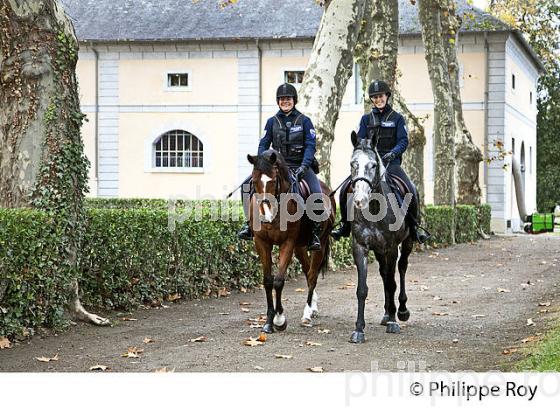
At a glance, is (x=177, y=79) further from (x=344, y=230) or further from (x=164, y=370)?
(x=164, y=370)

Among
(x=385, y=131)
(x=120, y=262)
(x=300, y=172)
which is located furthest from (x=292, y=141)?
(x=120, y=262)

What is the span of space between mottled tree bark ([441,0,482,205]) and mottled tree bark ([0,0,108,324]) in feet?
68.6

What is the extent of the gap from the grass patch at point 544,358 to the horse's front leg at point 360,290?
1908mm

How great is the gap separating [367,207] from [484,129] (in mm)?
28468

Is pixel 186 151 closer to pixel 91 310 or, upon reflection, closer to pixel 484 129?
pixel 484 129

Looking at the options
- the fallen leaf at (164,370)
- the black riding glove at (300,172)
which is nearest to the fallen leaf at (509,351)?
the black riding glove at (300,172)

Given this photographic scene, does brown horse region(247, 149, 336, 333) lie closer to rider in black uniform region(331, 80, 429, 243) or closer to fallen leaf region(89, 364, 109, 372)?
rider in black uniform region(331, 80, 429, 243)

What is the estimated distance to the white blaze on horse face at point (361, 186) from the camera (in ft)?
33.2

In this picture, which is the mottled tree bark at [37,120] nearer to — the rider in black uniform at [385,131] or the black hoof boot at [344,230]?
the black hoof boot at [344,230]

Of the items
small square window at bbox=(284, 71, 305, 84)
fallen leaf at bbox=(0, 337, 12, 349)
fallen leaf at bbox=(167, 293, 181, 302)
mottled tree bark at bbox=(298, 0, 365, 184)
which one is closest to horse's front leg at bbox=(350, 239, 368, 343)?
fallen leaf at bbox=(0, 337, 12, 349)

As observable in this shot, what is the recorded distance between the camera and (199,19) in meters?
40.3

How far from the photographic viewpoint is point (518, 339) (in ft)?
35.1

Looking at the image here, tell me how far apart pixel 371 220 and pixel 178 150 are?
98.1 feet
